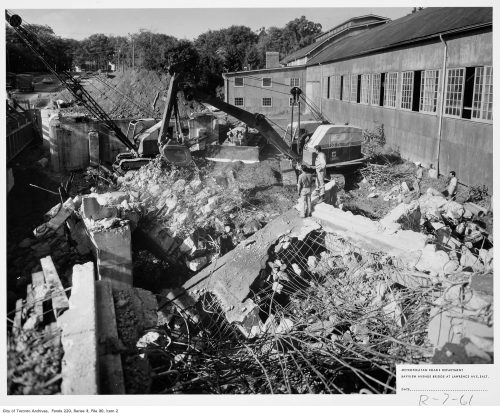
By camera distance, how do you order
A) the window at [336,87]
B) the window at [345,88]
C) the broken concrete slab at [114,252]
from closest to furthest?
the broken concrete slab at [114,252], the window at [345,88], the window at [336,87]

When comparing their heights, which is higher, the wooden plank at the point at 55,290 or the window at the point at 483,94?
the window at the point at 483,94

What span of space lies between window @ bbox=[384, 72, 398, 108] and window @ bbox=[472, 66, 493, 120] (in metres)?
4.81

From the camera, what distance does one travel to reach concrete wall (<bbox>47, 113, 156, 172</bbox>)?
16.1 metres

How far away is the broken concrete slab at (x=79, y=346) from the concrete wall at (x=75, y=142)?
38.6ft

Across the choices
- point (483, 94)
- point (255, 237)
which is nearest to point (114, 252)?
point (255, 237)

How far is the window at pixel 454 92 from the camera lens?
12023 mm

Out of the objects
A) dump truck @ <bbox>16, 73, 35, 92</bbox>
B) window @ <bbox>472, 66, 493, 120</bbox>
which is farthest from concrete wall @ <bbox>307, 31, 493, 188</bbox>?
dump truck @ <bbox>16, 73, 35, 92</bbox>

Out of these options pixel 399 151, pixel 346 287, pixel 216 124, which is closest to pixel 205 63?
pixel 216 124

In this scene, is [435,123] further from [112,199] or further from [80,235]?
[80,235]

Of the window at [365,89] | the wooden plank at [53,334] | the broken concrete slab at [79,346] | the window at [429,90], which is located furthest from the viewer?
the window at [365,89]

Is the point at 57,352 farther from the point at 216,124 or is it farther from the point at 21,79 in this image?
the point at 21,79

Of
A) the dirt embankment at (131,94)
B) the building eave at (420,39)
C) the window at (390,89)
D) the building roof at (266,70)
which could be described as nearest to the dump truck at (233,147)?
the window at (390,89)

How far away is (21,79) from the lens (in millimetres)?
17453

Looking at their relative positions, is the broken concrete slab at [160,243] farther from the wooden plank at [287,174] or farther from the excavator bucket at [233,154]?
the excavator bucket at [233,154]
